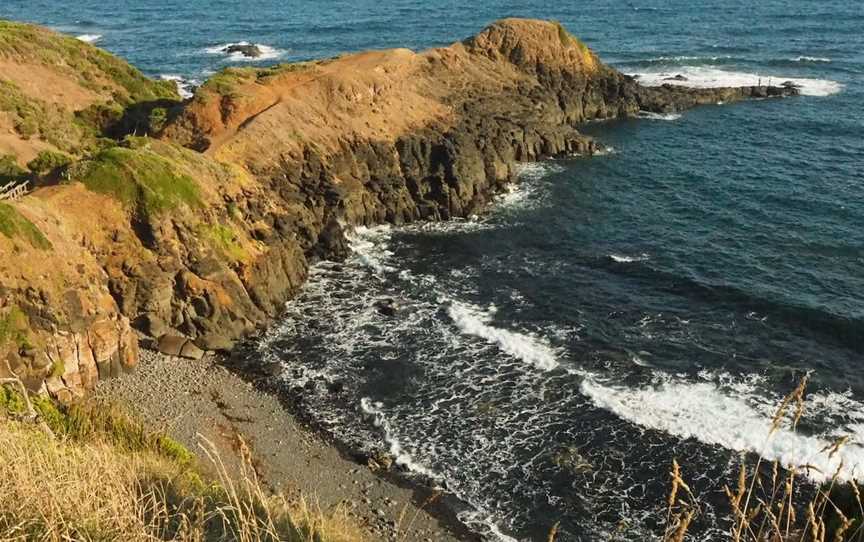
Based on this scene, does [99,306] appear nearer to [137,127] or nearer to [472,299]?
[472,299]

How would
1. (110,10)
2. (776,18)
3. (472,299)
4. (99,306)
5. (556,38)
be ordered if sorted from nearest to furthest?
(99,306)
(472,299)
(556,38)
(776,18)
(110,10)

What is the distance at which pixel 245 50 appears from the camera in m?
107

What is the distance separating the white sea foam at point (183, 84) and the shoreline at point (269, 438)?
55.2m

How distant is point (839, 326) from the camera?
126 ft

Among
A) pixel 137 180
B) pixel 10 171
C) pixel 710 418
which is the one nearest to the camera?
pixel 710 418

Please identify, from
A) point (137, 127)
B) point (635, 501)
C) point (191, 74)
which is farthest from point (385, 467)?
point (191, 74)

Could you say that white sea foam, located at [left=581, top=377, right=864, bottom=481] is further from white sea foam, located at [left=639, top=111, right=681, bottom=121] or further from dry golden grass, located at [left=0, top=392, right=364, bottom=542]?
white sea foam, located at [left=639, top=111, right=681, bottom=121]

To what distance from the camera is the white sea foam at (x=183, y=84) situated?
269ft

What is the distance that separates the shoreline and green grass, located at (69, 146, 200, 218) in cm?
812

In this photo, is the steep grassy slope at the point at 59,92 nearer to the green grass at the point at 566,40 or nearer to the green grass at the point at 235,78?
the green grass at the point at 235,78

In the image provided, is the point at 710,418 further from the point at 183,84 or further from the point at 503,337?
the point at 183,84

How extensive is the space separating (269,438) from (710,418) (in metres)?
19.1

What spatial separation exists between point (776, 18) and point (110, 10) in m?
131

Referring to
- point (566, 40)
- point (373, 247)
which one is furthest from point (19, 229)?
point (566, 40)
